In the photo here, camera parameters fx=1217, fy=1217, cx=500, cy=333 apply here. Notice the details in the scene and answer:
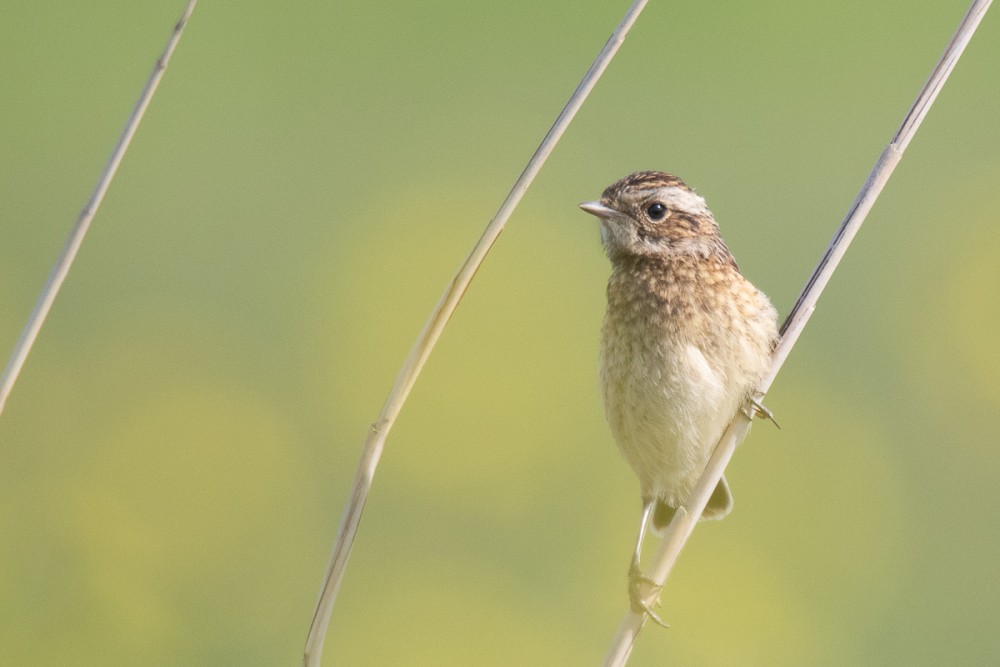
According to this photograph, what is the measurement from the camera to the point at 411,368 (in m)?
2.25

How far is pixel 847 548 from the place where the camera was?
5168 millimetres

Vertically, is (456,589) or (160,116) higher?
(160,116)

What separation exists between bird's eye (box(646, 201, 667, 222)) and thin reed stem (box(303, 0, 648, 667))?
40.1 inches

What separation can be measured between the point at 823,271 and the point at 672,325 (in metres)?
0.66

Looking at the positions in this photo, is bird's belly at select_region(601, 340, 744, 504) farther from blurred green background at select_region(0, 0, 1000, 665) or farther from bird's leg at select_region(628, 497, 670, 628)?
blurred green background at select_region(0, 0, 1000, 665)

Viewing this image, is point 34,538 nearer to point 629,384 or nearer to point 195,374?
point 195,374

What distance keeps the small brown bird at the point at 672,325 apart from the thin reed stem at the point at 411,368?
95 centimetres

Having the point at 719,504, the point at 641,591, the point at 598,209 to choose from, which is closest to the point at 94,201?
the point at 598,209

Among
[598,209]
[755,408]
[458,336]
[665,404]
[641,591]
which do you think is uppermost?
[598,209]

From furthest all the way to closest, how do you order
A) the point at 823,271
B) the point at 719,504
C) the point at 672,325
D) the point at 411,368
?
the point at 719,504 < the point at 672,325 < the point at 823,271 < the point at 411,368

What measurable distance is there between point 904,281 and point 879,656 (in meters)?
2.06

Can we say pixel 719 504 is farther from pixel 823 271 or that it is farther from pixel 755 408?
pixel 823 271

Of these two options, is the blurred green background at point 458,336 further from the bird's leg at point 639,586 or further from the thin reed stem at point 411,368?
the thin reed stem at point 411,368

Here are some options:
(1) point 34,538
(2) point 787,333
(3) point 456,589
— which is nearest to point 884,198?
(3) point 456,589
